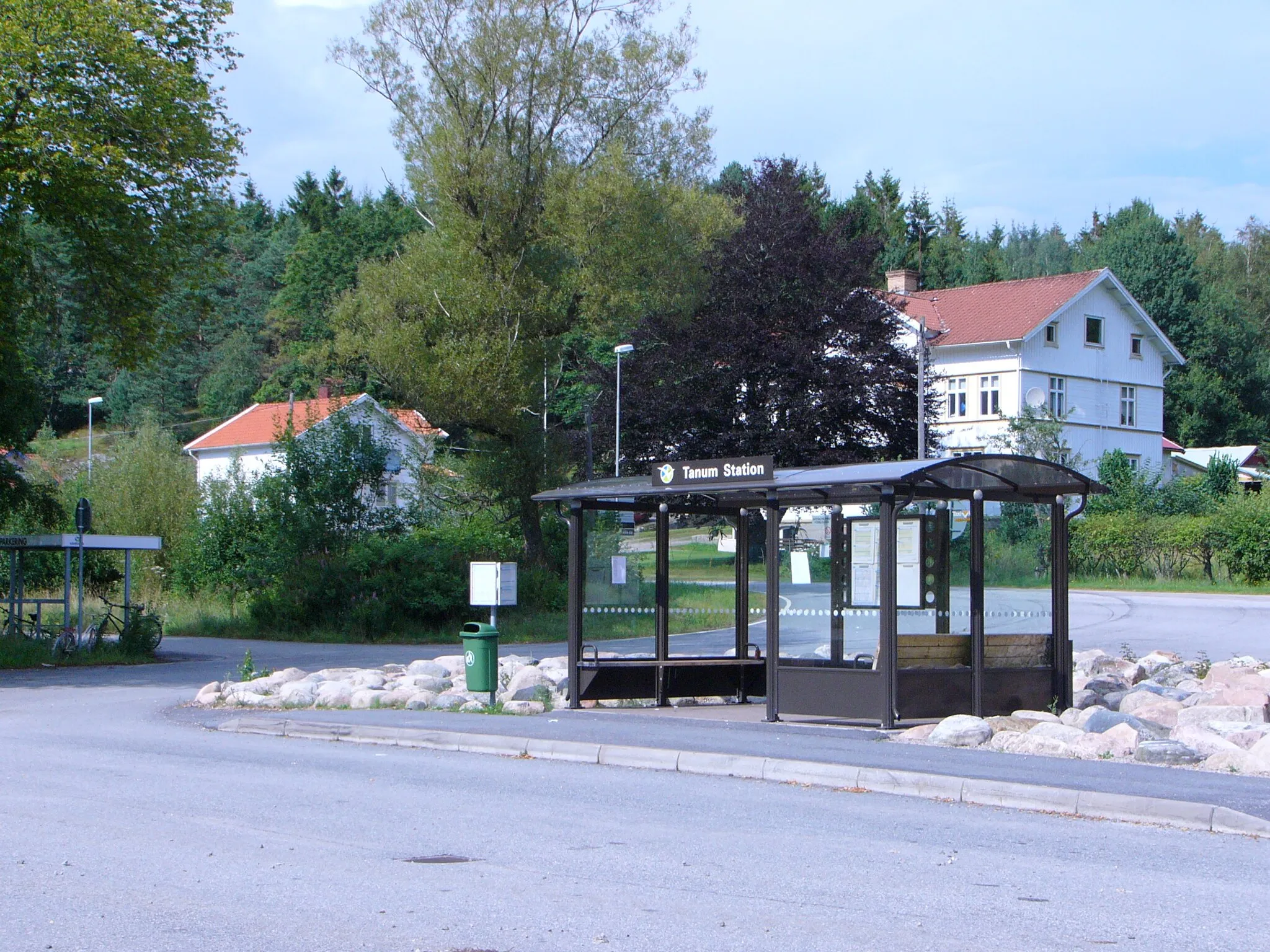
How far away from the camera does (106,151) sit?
899 inches

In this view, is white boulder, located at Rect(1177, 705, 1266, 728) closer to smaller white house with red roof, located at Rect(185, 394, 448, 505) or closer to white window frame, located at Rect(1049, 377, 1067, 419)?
smaller white house with red roof, located at Rect(185, 394, 448, 505)

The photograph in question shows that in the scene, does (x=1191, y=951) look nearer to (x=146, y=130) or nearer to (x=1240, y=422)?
(x=146, y=130)

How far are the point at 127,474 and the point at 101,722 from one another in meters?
29.0

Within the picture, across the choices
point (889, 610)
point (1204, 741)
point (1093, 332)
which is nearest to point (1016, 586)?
point (889, 610)

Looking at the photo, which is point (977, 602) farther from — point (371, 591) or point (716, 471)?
point (371, 591)

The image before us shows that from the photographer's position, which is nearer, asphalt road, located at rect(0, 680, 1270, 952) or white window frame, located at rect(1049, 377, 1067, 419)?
asphalt road, located at rect(0, 680, 1270, 952)

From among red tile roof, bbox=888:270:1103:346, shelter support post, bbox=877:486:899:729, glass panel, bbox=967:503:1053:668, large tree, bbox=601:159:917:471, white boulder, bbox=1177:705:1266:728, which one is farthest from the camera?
red tile roof, bbox=888:270:1103:346

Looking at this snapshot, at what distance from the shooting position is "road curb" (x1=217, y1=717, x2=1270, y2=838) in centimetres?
895

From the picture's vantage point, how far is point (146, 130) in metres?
24.0

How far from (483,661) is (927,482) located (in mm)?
5632

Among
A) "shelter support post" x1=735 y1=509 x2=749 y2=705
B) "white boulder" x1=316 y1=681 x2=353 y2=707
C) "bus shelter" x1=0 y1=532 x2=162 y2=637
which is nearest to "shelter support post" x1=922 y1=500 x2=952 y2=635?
"shelter support post" x1=735 y1=509 x2=749 y2=705

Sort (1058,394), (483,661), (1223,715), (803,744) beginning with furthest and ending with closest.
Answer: (1058,394) < (483,661) < (1223,715) < (803,744)

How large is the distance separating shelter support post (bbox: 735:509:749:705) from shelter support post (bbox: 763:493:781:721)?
5.13 feet

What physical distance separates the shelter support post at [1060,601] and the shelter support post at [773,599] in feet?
9.53
